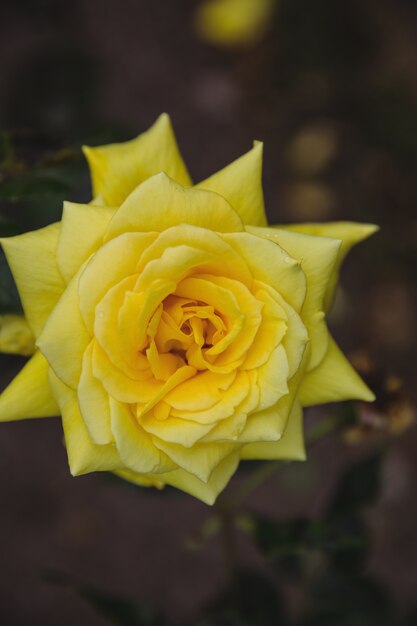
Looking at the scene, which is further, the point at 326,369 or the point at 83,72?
the point at 83,72

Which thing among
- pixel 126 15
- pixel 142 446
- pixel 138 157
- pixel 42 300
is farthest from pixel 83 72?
pixel 142 446

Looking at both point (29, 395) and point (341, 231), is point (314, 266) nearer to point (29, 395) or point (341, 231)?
point (341, 231)

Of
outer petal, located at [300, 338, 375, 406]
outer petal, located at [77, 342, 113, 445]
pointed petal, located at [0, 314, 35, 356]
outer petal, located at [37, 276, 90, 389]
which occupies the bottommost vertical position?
outer petal, located at [300, 338, 375, 406]

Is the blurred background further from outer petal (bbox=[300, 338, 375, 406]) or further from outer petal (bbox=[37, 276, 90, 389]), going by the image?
outer petal (bbox=[37, 276, 90, 389])

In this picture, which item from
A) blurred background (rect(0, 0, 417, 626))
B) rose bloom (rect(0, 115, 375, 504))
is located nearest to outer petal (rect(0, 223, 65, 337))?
rose bloom (rect(0, 115, 375, 504))

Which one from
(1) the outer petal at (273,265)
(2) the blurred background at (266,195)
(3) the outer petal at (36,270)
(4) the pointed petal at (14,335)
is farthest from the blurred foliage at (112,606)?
(1) the outer petal at (273,265)

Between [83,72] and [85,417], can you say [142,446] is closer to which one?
[85,417]
